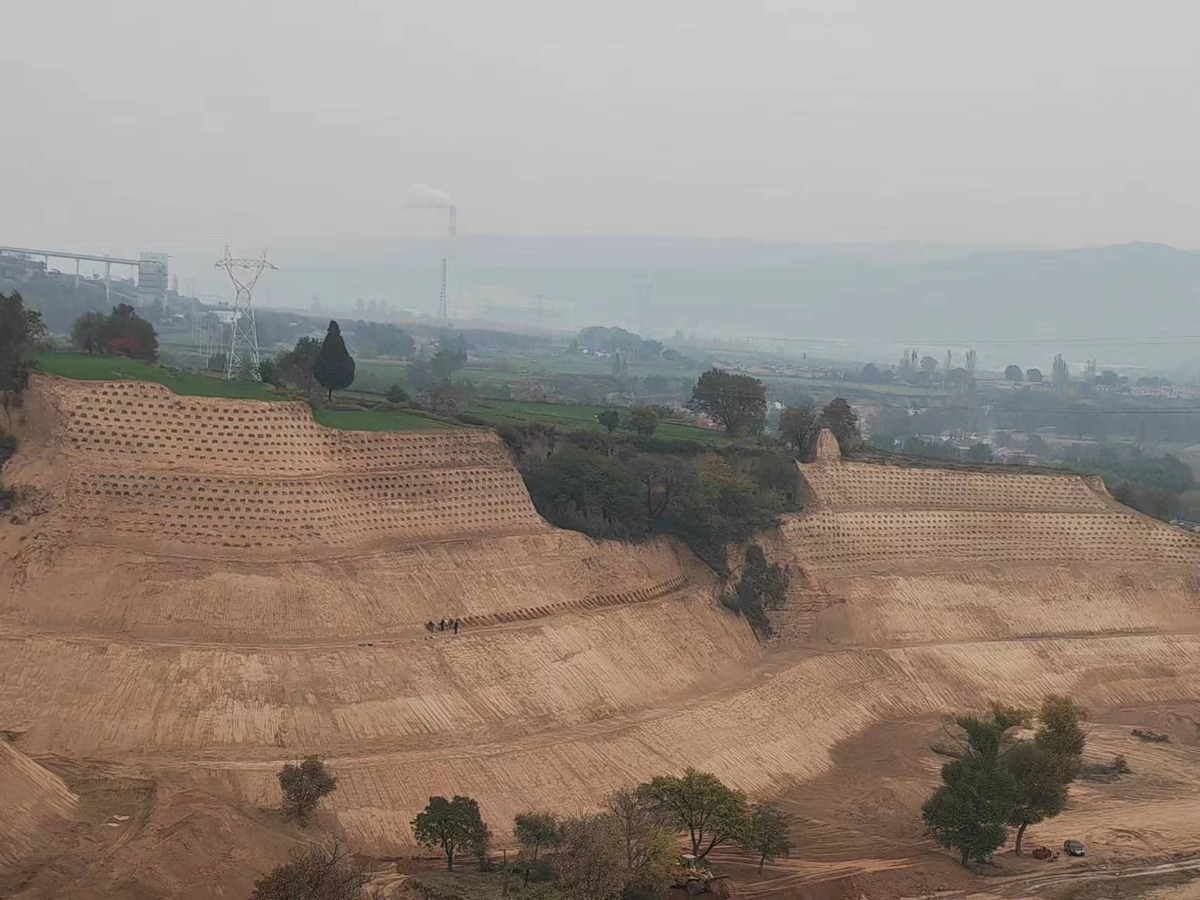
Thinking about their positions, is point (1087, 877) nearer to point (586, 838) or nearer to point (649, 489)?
point (586, 838)

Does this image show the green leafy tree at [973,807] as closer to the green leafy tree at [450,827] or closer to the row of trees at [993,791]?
the row of trees at [993,791]

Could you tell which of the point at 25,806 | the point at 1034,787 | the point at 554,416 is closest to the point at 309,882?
the point at 25,806

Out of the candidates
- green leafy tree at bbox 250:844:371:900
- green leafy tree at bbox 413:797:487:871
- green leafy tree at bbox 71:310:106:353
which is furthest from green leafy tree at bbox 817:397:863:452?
green leafy tree at bbox 250:844:371:900

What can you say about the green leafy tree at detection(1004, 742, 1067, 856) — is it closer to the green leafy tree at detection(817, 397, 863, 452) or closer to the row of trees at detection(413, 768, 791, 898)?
the row of trees at detection(413, 768, 791, 898)

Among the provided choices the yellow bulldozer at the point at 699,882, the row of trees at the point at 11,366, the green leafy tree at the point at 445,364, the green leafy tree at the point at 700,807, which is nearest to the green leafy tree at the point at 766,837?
the green leafy tree at the point at 700,807

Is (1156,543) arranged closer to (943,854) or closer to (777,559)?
(777,559)
